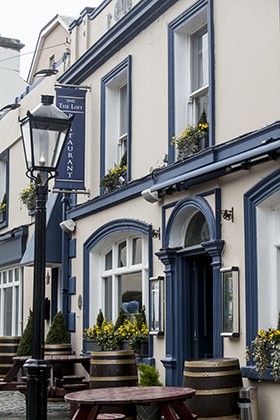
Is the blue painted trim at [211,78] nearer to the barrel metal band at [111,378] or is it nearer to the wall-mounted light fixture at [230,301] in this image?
the wall-mounted light fixture at [230,301]

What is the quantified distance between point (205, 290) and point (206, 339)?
0.67 meters

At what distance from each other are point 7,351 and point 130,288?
12.7 feet

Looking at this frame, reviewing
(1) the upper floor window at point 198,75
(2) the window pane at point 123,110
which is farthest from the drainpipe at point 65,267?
(1) the upper floor window at point 198,75

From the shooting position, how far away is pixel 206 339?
11.7 m

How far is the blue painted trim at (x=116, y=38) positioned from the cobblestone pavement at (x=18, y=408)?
232 inches

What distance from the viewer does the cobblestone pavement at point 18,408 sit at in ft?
40.8

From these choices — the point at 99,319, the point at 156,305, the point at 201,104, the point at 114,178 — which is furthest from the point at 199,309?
the point at 114,178

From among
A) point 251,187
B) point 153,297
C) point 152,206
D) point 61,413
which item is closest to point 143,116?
point 152,206

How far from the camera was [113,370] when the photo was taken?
11102mm

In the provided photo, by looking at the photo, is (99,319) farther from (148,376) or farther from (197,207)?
(197,207)

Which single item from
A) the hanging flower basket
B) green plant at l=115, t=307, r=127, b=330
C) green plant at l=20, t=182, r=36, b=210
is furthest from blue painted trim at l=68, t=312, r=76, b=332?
green plant at l=20, t=182, r=36, b=210

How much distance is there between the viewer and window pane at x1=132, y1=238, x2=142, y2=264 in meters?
13.6

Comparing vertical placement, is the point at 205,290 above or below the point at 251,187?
below

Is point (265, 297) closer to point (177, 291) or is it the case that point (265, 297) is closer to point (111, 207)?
point (177, 291)
